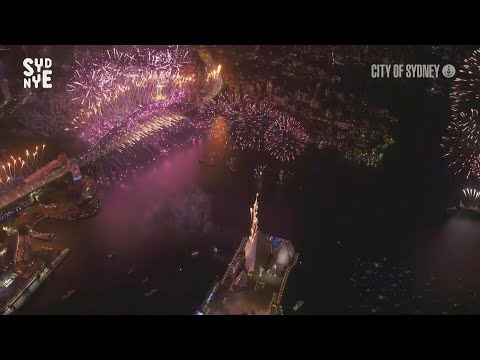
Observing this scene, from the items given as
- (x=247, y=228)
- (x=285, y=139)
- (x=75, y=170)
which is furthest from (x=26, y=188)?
(x=285, y=139)

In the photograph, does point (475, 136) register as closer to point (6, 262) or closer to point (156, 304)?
point (156, 304)

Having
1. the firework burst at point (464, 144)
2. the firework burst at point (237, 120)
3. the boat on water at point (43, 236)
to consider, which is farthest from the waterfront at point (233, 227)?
the firework burst at point (237, 120)

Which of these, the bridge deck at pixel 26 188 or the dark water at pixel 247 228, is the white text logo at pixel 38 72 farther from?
the dark water at pixel 247 228

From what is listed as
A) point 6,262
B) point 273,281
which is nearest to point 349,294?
point 273,281

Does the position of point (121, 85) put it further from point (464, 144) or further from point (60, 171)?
point (464, 144)

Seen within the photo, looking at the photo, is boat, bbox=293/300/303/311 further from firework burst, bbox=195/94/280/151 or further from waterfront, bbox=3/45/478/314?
A: firework burst, bbox=195/94/280/151

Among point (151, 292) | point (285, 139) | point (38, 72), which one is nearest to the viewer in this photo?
point (151, 292)

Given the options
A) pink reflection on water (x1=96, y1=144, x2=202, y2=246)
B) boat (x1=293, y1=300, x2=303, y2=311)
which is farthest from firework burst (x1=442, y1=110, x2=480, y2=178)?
pink reflection on water (x1=96, y1=144, x2=202, y2=246)
